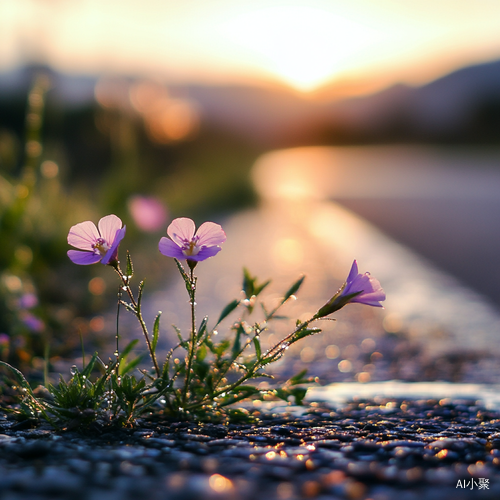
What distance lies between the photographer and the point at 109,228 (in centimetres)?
126

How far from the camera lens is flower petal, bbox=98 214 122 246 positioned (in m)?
1.26

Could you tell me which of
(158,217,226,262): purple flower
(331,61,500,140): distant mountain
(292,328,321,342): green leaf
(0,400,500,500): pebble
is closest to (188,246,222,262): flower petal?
(158,217,226,262): purple flower

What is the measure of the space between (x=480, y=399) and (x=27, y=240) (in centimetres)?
234

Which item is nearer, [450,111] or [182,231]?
[182,231]

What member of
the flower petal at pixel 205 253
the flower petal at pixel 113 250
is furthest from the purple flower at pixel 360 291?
the flower petal at pixel 113 250

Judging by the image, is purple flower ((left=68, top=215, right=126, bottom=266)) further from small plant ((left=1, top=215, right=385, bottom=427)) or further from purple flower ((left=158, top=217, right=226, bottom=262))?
purple flower ((left=158, top=217, right=226, bottom=262))

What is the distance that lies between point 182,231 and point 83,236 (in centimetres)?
22

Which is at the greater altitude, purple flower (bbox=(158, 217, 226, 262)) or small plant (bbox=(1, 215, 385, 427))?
purple flower (bbox=(158, 217, 226, 262))

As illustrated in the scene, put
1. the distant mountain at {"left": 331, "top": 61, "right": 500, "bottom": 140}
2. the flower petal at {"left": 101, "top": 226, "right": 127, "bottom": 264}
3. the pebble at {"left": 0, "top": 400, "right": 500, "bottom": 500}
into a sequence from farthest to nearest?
1. the distant mountain at {"left": 331, "top": 61, "right": 500, "bottom": 140}
2. the flower petal at {"left": 101, "top": 226, "right": 127, "bottom": 264}
3. the pebble at {"left": 0, "top": 400, "right": 500, "bottom": 500}

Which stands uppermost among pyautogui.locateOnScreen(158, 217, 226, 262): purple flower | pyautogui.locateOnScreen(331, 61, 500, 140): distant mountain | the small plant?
pyautogui.locateOnScreen(331, 61, 500, 140): distant mountain

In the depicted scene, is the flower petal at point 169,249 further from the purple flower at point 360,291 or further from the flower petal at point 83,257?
the purple flower at point 360,291

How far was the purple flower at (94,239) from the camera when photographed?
1236 mm

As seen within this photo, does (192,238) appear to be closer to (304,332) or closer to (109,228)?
(109,228)

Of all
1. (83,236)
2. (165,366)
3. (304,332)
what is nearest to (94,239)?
(83,236)
